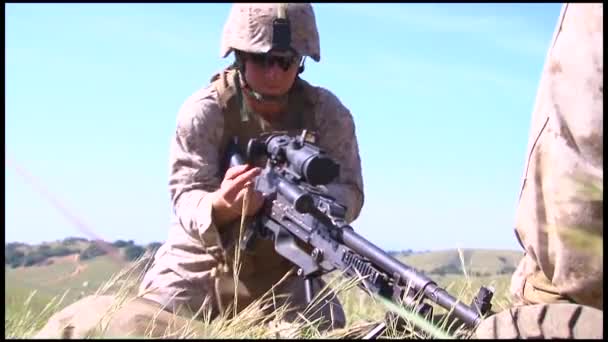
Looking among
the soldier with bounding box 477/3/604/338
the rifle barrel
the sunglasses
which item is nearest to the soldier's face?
the sunglasses

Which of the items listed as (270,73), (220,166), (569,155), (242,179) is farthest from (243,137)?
(569,155)

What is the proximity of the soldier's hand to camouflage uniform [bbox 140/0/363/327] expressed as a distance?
0.12 meters

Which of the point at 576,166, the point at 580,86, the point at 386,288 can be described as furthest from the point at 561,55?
the point at 386,288

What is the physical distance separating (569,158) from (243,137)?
2534mm

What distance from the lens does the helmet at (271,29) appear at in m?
4.62

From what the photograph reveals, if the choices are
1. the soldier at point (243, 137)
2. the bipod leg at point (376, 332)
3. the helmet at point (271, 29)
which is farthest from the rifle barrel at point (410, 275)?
the helmet at point (271, 29)

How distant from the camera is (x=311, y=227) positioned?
14.0 ft

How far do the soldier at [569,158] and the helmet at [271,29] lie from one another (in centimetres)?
212

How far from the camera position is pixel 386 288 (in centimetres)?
372

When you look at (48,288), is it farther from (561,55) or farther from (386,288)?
(561,55)

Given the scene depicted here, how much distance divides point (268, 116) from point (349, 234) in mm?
1080

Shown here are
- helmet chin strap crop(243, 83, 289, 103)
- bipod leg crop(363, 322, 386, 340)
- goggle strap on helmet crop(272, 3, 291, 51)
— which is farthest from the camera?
helmet chin strap crop(243, 83, 289, 103)

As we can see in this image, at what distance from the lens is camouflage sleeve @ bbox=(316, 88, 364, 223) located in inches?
194

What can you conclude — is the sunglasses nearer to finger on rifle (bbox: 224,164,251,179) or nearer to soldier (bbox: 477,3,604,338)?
finger on rifle (bbox: 224,164,251,179)
